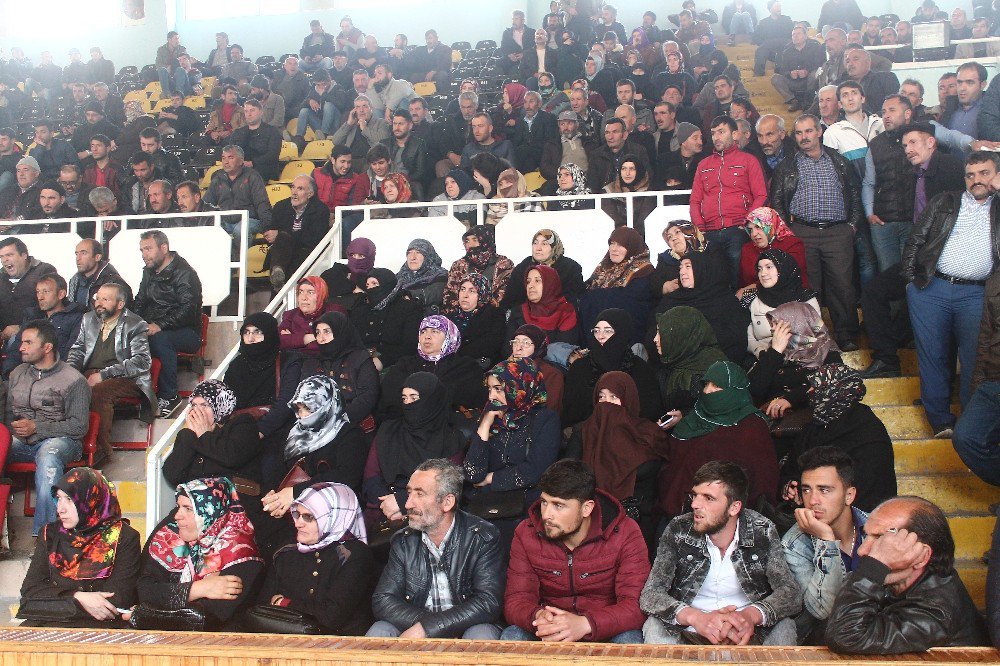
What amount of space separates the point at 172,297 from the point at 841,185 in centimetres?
412

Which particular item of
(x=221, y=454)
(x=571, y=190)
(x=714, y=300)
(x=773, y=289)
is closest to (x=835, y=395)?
(x=773, y=289)

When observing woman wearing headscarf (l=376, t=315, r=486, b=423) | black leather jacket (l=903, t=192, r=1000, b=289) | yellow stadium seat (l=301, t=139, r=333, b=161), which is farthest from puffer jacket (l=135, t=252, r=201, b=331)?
yellow stadium seat (l=301, t=139, r=333, b=161)

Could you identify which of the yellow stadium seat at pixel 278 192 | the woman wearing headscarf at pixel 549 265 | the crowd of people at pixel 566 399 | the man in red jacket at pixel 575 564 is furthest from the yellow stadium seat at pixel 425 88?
the man in red jacket at pixel 575 564

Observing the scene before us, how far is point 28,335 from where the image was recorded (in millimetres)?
5707

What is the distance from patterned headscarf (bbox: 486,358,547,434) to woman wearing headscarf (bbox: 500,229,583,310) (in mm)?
1456

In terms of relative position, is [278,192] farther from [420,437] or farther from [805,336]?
[805,336]

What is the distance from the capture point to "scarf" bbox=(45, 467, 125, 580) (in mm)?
4312

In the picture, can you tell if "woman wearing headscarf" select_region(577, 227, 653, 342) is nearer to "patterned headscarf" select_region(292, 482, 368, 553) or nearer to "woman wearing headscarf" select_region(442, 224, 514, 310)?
"woman wearing headscarf" select_region(442, 224, 514, 310)

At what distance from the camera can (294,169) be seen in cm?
1071

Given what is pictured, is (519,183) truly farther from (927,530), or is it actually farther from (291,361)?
(927,530)

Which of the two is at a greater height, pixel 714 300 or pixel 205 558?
pixel 714 300

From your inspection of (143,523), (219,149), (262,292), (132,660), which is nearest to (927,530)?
(132,660)

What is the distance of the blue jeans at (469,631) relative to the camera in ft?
12.2

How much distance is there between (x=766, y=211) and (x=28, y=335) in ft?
13.2
